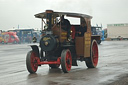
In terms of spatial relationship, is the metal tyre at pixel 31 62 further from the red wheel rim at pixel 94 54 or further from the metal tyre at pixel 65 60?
the red wheel rim at pixel 94 54

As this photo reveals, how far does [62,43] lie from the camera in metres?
9.81

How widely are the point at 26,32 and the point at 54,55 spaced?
156ft

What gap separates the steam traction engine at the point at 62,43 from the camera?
31.2ft

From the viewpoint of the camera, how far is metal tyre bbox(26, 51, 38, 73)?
942 cm

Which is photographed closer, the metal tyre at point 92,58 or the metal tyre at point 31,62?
the metal tyre at point 31,62

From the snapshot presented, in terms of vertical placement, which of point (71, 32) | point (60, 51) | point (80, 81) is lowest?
point (80, 81)

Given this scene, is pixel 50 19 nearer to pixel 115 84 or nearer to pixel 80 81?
pixel 80 81

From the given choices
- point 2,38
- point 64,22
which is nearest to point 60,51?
point 64,22

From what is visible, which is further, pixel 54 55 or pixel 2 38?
pixel 2 38

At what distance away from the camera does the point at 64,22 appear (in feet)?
34.0

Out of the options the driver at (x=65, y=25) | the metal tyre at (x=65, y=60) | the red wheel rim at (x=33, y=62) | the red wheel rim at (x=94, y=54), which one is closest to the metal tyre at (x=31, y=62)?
the red wheel rim at (x=33, y=62)

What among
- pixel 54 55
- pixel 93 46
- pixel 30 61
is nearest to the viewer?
pixel 30 61

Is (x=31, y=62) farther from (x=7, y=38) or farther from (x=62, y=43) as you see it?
(x=7, y=38)

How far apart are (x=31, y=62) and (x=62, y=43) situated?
49.4 inches
